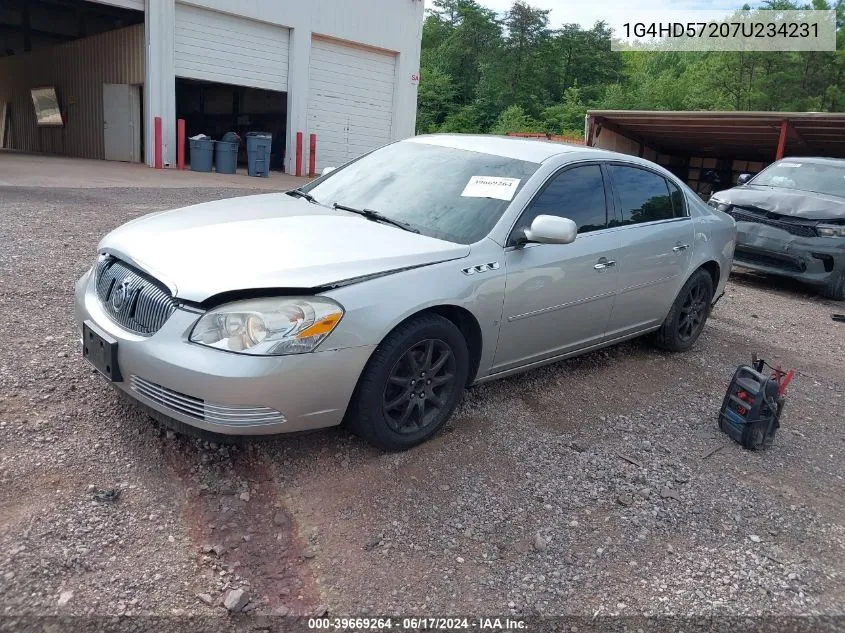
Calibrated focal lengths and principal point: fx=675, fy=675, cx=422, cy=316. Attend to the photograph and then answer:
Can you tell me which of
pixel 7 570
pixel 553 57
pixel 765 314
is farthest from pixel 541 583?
pixel 553 57

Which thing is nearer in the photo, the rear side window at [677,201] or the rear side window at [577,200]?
the rear side window at [577,200]

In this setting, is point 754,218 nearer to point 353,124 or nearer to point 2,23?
point 353,124

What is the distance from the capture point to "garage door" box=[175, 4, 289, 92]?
15.9 metres

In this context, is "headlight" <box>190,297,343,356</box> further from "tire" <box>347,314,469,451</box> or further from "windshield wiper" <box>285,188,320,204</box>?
"windshield wiper" <box>285,188,320,204</box>

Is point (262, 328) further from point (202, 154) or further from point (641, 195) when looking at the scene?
point (202, 154)

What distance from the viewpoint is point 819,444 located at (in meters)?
4.09

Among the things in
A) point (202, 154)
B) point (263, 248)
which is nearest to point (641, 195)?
point (263, 248)

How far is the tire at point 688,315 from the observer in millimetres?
5152

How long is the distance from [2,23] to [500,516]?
2661 cm

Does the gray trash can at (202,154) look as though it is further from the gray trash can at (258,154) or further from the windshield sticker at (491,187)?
the windshield sticker at (491,187)

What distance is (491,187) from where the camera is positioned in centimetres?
385

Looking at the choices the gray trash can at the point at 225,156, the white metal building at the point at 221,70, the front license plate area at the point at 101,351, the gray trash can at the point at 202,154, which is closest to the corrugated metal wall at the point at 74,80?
the white metal building at the point at 221,70

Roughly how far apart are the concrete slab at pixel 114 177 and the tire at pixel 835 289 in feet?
34.7

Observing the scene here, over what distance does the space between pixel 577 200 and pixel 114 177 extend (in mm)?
11661
